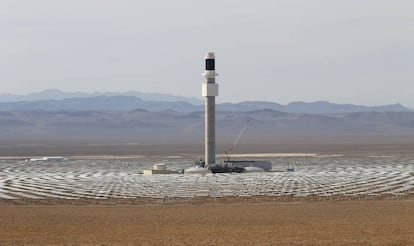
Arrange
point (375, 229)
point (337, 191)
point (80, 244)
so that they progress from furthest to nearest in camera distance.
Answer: point (337, 191), point (375, 229), point (80, 244)

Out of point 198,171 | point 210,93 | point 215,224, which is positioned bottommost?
point 215,224

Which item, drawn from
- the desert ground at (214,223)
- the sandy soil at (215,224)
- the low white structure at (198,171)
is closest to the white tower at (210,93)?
the low white structure at (198,171)

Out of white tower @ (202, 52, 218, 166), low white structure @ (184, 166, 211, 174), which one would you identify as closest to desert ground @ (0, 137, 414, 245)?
low white structure @ (184, 166, 211, 174)

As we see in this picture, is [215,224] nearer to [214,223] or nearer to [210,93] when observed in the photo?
[214,223]

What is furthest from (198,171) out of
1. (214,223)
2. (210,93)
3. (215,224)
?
(215,224)

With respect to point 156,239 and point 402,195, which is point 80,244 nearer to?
point 156,239

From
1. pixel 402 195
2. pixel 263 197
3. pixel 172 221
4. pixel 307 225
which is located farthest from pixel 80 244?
pixel 402 195

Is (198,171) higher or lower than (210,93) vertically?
lower

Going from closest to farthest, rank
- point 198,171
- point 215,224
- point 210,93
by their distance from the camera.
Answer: point 215,224 < point 198,171 < point 210,93
